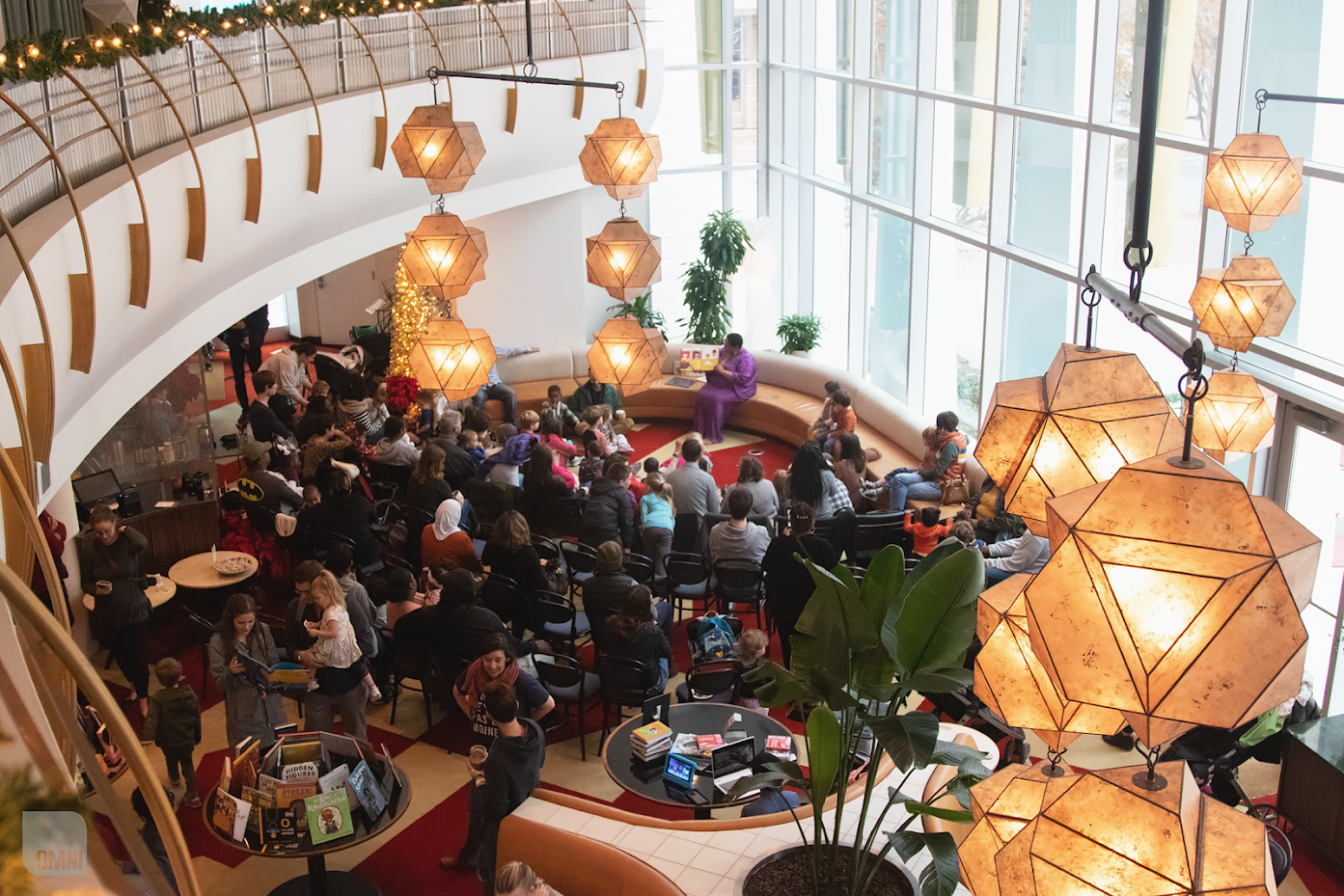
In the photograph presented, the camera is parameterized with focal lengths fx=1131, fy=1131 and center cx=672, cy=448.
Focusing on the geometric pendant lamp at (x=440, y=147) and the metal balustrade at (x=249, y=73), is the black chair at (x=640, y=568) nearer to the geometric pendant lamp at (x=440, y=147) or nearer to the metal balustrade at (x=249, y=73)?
the geometric pendant lamp at (x=440, y=147)

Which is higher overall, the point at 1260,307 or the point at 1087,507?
the point at 1087,507

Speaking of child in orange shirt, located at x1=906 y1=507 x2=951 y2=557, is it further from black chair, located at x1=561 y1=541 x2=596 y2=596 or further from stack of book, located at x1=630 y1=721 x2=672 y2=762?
stack of book, located at x1=630 y1=721 x2=672 y2=762

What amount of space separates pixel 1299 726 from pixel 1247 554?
18.8 ft

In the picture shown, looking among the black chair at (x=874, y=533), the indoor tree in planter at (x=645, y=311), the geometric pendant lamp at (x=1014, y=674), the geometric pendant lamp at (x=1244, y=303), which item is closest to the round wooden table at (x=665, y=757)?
the black chair at (x=874, y=533)

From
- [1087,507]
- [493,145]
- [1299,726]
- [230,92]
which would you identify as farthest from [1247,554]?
[493,145]

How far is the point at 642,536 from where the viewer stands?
339 inches

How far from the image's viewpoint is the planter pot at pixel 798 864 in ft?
14.6

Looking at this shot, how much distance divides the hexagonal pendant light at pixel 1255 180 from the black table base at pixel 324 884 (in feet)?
18.8

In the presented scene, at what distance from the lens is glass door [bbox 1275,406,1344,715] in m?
6.95

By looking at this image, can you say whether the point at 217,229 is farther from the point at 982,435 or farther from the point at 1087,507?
the point at 1087,507

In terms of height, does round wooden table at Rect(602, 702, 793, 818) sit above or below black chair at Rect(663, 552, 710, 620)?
above

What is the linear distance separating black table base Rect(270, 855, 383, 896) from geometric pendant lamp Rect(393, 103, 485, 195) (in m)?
3.83

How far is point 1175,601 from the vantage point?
1.57 metres

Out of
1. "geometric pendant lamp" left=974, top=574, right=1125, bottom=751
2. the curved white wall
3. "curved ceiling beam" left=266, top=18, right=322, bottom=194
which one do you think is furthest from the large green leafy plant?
"curved ceiling beam" left=266, top=18, right=322, bottom=194
